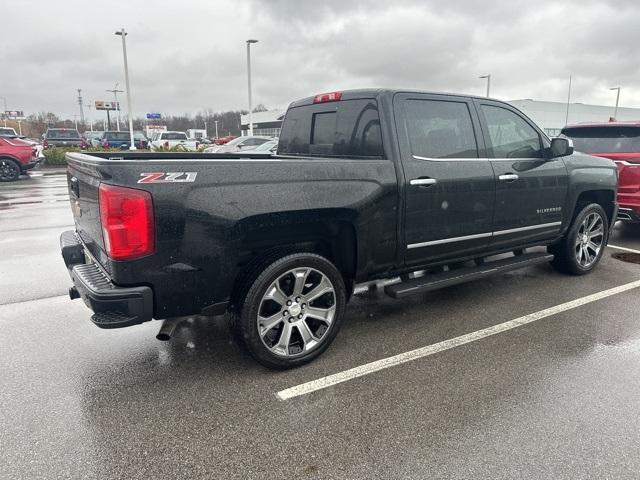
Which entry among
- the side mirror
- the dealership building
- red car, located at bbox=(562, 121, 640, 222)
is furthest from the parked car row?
the dealership building

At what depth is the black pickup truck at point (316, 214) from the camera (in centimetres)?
280

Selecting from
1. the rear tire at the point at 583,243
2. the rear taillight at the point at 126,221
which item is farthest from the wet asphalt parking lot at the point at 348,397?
the rear taillight at the point at 126,221

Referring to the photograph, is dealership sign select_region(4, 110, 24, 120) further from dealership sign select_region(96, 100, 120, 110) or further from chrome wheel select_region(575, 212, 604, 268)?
chrome wheel select_region(575, 212, 604, 268)

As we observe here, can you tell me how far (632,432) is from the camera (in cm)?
269

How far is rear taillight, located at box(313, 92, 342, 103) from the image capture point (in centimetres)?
411

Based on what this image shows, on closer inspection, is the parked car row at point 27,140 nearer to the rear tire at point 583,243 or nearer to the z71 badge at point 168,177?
the z71 badge at point 168,177

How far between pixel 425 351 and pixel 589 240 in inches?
128

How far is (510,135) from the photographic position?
15.1 ft

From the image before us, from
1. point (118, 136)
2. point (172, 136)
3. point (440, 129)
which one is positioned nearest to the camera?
point (440, 129)

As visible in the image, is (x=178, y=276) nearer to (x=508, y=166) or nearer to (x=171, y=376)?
(x=171, y=376)

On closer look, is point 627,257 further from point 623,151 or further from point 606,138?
point 606,138

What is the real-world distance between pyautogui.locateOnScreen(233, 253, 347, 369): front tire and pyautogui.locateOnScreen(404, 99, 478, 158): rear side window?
52.3 inches

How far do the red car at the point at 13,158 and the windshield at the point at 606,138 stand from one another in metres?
17.1

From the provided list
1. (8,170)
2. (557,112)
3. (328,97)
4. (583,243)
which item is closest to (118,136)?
(8,170)
